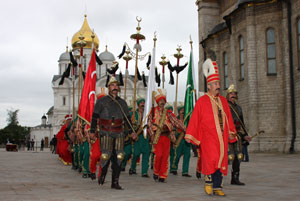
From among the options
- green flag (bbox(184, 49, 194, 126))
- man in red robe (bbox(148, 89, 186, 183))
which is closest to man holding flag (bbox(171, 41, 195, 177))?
green flag (bbox(184, 49, 194, 126))

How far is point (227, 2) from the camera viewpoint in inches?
1315

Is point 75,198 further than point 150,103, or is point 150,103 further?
point 150,103

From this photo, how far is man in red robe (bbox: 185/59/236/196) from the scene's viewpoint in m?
6.84

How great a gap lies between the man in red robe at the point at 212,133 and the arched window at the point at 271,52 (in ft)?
61.7

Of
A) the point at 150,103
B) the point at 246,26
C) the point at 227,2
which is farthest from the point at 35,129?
the point at 150,103

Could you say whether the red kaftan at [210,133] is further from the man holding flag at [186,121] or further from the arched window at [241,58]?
the arched window at [241,58]

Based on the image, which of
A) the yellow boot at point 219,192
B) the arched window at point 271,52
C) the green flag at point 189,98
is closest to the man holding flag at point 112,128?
the yellow boot at point 219,192

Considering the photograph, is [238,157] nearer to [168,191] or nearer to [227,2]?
[168,191]

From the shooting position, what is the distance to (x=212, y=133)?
6.96m

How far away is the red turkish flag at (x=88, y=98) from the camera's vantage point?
10.2m

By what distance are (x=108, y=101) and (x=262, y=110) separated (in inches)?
721

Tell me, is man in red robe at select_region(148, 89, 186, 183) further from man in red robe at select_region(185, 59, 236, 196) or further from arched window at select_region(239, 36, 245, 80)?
arched window at select_region(239, 36, 245, 80)

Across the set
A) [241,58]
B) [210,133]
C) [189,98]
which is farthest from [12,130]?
[210,133]

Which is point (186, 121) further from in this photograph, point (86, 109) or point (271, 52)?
point (271, 52)
